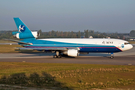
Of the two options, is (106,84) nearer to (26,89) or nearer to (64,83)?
(64,83)

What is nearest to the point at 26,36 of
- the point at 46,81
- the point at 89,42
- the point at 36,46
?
the point at 36,46

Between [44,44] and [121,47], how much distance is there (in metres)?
15.4

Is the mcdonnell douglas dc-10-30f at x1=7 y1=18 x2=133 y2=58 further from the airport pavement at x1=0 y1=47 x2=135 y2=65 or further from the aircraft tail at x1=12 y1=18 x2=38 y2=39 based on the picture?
the airport pavement at x1=0 y1=47 x2=135 y2=65

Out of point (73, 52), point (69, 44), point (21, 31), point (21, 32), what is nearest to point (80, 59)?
point (73, 52)

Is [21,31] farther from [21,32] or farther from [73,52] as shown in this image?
[73,52]

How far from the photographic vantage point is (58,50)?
32.5 m

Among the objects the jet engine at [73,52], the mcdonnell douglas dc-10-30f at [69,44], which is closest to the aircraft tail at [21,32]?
the mcdonnell douglas dc-10-30f at [69,44]

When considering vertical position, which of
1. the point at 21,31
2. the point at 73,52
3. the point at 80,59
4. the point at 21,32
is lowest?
the point at 80,59

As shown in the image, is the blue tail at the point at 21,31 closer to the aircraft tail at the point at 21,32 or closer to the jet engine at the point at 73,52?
the aircraft tail at the point at 21,32

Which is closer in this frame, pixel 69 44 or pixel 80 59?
pixel 80 59

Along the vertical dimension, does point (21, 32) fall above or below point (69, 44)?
above

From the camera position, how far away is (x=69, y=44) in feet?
108

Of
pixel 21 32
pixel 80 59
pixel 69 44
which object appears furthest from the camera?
pixel 21 32

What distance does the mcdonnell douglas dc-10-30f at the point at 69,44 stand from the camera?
3206 cm
